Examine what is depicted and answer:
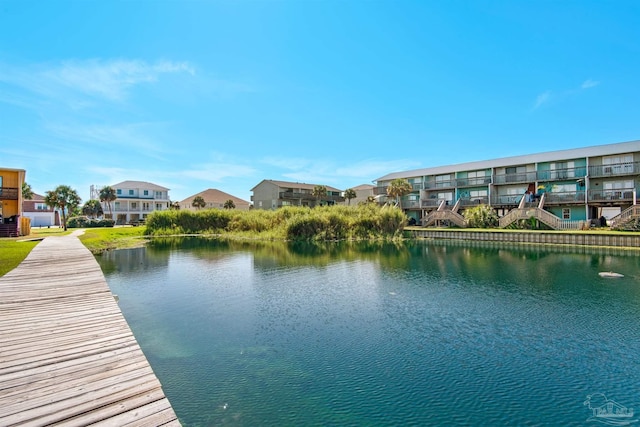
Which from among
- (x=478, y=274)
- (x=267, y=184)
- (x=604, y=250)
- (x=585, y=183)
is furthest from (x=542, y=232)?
(x=267, y=184)

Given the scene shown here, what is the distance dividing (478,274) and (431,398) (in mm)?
17111

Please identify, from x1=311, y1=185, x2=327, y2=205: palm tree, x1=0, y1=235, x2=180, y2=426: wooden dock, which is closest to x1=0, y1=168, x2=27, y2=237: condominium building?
x1=0, y1=235, x2=180, y2=426: wooden dock

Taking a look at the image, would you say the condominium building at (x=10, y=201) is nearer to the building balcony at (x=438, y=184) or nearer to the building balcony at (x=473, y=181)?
the building balcony at (x=438, y=184)

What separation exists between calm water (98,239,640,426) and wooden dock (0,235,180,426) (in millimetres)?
1903

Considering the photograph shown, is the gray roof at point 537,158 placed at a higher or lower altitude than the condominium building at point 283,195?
higher

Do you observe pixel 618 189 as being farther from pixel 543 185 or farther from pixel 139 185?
pixel 139 185

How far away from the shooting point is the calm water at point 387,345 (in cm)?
779

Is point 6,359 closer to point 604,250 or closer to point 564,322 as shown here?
point 564,322

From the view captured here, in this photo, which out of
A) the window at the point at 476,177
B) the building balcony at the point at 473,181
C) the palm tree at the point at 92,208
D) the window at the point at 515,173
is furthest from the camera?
the palm tree at the point at 92,208

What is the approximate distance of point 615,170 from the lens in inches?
1766

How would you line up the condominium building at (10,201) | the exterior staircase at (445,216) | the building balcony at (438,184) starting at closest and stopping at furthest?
1. the condominium building at (10,201)
2. the exterior staircase at (445,216)
3. the building balcony at (438,184)

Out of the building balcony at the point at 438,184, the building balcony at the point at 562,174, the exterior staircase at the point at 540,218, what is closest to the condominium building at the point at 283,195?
the building balcony at the point at 438,184

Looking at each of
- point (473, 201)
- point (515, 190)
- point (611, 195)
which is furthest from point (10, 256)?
point (515, 190)

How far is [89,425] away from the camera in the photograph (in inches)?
182
